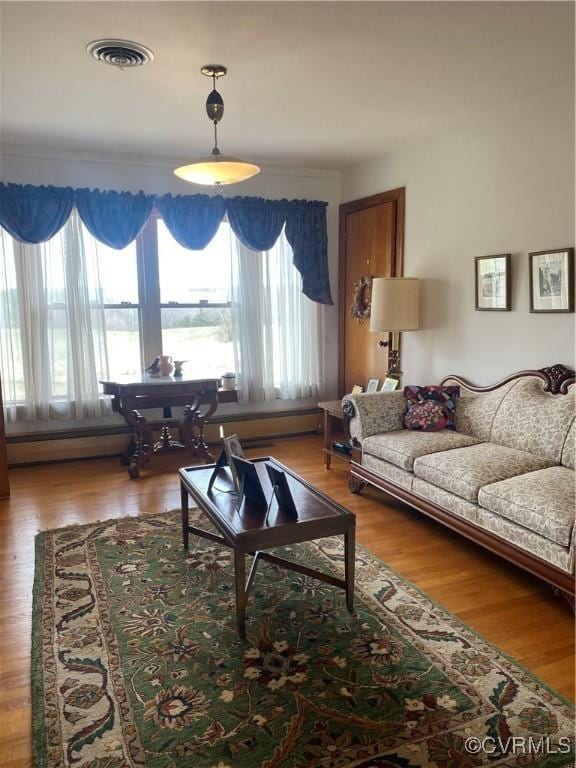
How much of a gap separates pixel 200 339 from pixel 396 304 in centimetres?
192

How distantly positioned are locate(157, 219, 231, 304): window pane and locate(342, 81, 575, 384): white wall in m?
1.55

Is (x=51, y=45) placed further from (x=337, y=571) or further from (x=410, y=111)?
(x=337, y=571)

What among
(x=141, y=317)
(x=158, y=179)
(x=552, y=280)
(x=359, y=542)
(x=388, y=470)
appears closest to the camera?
(x=359, y=542)

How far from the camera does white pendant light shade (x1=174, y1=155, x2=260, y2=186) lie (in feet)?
9.21

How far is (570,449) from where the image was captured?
2.99 m

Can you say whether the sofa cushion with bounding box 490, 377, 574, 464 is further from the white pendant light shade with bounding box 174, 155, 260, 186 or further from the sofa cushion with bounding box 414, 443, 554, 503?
the white pendant light shade with bounding box 174, 155, 260, 186

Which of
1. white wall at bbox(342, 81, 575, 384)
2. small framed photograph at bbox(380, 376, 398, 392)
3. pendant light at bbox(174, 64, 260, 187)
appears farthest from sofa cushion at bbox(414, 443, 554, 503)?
pendant light at bbox(174, 64, 260, 187)

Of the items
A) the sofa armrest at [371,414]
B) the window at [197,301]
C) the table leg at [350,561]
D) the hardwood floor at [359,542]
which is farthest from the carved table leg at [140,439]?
the table leg at [350,561]

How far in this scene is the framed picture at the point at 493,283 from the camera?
3656mm

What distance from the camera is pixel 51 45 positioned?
8.68 ft

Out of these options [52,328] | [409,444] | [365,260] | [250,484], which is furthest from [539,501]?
[52,328]

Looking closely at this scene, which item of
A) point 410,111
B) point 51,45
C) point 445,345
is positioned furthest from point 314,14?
point 445,345

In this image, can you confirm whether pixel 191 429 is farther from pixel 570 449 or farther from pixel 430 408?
pixel 570 449

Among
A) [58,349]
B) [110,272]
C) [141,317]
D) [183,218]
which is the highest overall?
[183,218]
